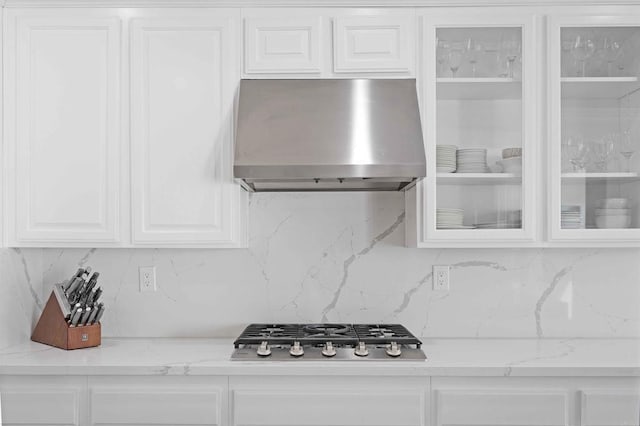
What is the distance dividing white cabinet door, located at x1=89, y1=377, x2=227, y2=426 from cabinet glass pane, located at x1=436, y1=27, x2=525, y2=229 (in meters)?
1.15

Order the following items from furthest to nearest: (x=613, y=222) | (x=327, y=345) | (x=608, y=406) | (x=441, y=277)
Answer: (x=441, y=277)
(x=613, y=222)
(x=327, y=345)
(x=608, y=406)

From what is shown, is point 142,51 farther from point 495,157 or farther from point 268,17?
point 495,157

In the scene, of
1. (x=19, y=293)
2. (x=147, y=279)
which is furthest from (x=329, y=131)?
(x=19, y=293)

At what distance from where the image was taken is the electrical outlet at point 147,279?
289cm

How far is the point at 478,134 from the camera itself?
258 cm

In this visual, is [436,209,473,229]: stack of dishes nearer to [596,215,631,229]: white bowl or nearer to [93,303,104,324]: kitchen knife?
[596,215,631,229]: white bowl

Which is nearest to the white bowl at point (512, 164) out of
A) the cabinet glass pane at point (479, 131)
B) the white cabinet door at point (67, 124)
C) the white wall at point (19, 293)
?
the cabinet glass pane at point (479, 131)

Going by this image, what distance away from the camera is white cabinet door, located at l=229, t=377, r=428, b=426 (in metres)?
2.28

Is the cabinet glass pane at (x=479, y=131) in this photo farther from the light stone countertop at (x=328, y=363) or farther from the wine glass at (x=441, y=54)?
the light stone countertop at (x=328, y=363)

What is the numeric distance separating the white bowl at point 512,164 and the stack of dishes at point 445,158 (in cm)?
20

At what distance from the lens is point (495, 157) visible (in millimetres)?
2574

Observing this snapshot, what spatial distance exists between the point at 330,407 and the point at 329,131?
3.48ft

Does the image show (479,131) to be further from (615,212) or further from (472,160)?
(615,212)

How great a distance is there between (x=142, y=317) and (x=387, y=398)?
126 centimetres
